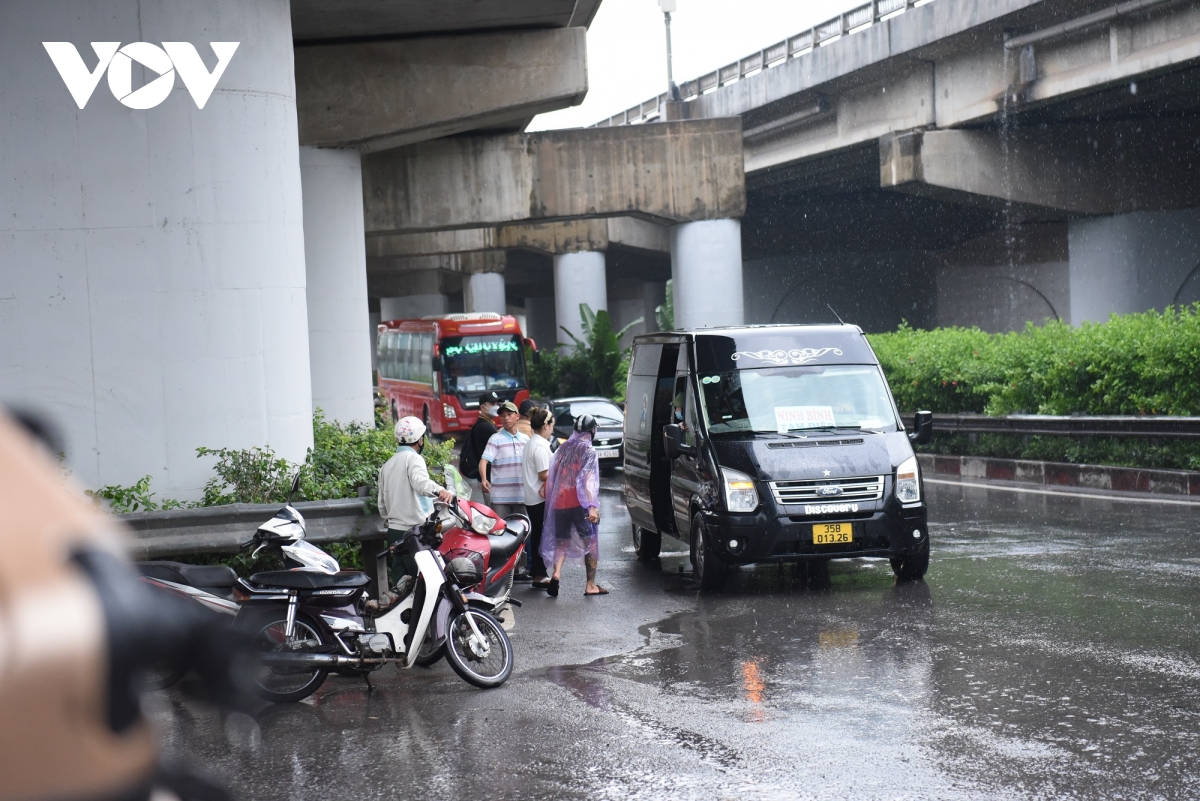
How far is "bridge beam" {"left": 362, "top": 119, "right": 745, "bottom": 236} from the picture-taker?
2531 centimetres

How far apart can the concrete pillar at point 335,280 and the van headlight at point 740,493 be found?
9.22 meters

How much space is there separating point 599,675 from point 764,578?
14.2 feet

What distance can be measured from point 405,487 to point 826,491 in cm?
374

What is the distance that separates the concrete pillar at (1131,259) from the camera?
30641 mm

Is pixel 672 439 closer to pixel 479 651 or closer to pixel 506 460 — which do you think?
pixel 506 460

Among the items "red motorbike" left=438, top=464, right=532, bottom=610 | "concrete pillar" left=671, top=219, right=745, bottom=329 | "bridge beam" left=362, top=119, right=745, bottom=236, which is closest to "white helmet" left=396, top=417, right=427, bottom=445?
"red motorbike" left=438, top=464, right=532, bottom=610

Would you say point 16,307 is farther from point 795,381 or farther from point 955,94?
point 955,94

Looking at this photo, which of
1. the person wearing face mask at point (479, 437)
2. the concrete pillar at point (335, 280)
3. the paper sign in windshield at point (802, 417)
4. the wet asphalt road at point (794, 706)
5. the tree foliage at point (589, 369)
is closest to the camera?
the wet asphalt road at point (794, 706)

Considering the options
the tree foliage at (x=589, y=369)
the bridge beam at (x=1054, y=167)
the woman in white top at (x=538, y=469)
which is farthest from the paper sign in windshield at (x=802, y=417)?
the tree foliage at (x=589, y=369)

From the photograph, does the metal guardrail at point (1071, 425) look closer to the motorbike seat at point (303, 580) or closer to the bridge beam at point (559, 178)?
the bridge beam at point (559, 178)

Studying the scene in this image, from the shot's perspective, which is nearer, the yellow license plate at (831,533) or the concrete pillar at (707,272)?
the yellow license plate at (831,533)

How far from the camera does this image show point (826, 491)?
11391mm

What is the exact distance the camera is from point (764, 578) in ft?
40.9

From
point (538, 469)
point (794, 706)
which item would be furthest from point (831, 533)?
point (794, 706)
